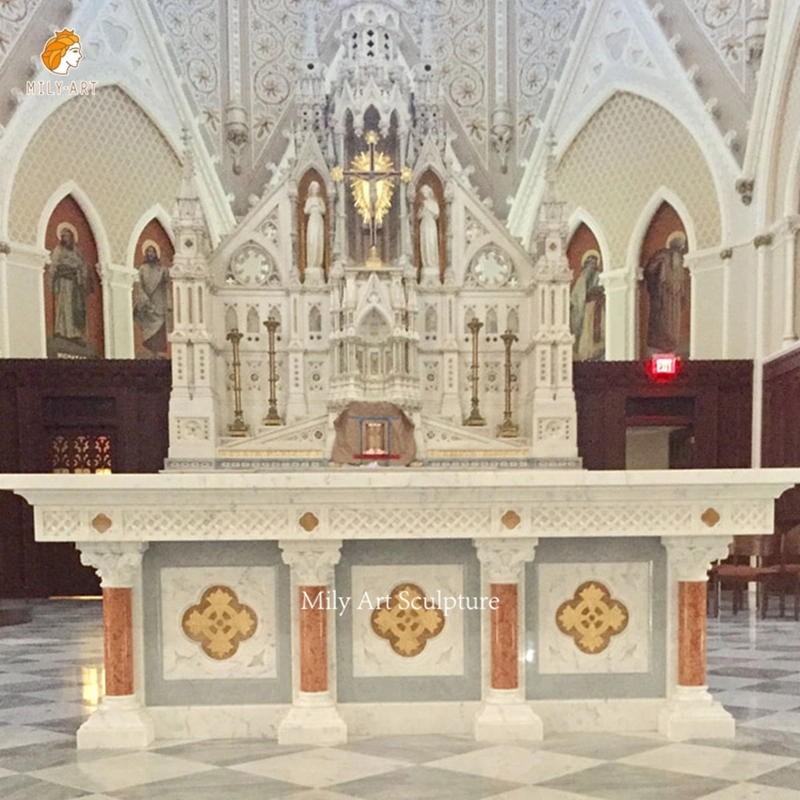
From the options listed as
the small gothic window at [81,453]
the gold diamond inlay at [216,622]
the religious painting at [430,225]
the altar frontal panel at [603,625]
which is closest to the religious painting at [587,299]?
the religious painting at [430,225]

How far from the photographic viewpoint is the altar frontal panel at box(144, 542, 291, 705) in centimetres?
439

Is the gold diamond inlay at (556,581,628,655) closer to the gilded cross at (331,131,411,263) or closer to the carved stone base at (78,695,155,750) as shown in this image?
the carved stone base at (78,695,155,750)

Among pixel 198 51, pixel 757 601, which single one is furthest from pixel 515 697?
pixel 198 51

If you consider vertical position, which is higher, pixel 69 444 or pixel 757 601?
pixel 69 444

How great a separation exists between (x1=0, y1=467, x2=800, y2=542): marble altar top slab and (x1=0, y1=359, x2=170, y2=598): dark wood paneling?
6838 millimetres

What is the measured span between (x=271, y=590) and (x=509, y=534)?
1.22 meters

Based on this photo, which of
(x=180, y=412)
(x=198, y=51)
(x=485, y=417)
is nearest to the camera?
(x=180, y=412)

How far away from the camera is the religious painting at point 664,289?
12.0m

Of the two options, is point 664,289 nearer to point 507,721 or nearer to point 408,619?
point 408,619

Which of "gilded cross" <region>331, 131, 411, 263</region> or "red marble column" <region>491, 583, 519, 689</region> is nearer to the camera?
"red marble column" <region>491, 583, 519, 689</region>

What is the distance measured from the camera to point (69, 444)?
11.0m

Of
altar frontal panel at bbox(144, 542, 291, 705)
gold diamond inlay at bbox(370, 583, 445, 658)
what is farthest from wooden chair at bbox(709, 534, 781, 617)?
altar frontal panel at bbox(144, 542, 291, 705)

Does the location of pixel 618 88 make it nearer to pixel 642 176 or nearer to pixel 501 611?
pixel 642 176

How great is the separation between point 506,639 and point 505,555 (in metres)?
0.42
